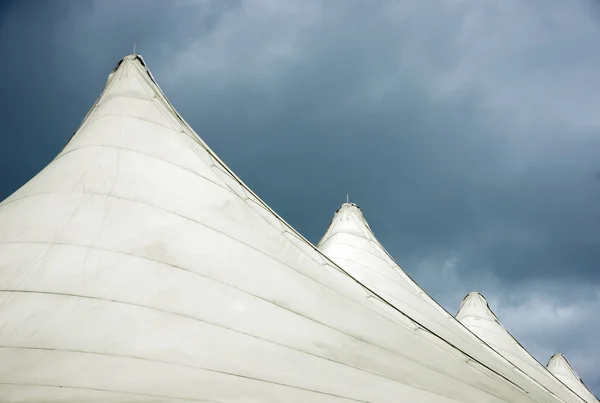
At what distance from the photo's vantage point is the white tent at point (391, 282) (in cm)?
1414

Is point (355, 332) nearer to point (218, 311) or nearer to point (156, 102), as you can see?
point (218, 311)

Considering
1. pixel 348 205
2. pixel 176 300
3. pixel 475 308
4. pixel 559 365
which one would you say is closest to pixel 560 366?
pixel 559 365

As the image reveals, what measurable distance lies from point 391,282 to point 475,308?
12.6m

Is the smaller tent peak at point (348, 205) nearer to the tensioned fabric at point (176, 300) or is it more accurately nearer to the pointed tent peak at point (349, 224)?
the pointed tent peak at point (349, 224)

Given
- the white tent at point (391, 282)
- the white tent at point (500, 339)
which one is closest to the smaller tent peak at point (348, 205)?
the white tent at point (391, 282)

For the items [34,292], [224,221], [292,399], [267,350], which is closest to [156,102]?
[224,221]

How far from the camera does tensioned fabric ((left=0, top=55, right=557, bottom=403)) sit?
6.56 metres

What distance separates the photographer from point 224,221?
9594mm

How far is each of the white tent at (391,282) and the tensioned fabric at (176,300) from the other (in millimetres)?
4058

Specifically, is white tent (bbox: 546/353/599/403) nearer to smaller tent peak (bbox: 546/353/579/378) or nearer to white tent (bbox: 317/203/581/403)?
smaller tent peak (bbox: 546/353/579/378)

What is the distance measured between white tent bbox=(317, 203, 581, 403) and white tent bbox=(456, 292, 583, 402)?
615 millimetres

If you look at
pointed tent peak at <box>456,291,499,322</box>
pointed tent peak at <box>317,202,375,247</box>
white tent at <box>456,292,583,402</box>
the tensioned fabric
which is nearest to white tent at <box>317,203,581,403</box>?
pointed tent peak at <box>317,202,375,247</box>

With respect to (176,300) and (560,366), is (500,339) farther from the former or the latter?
(176,300)

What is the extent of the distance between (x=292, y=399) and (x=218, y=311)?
69.2 inches
